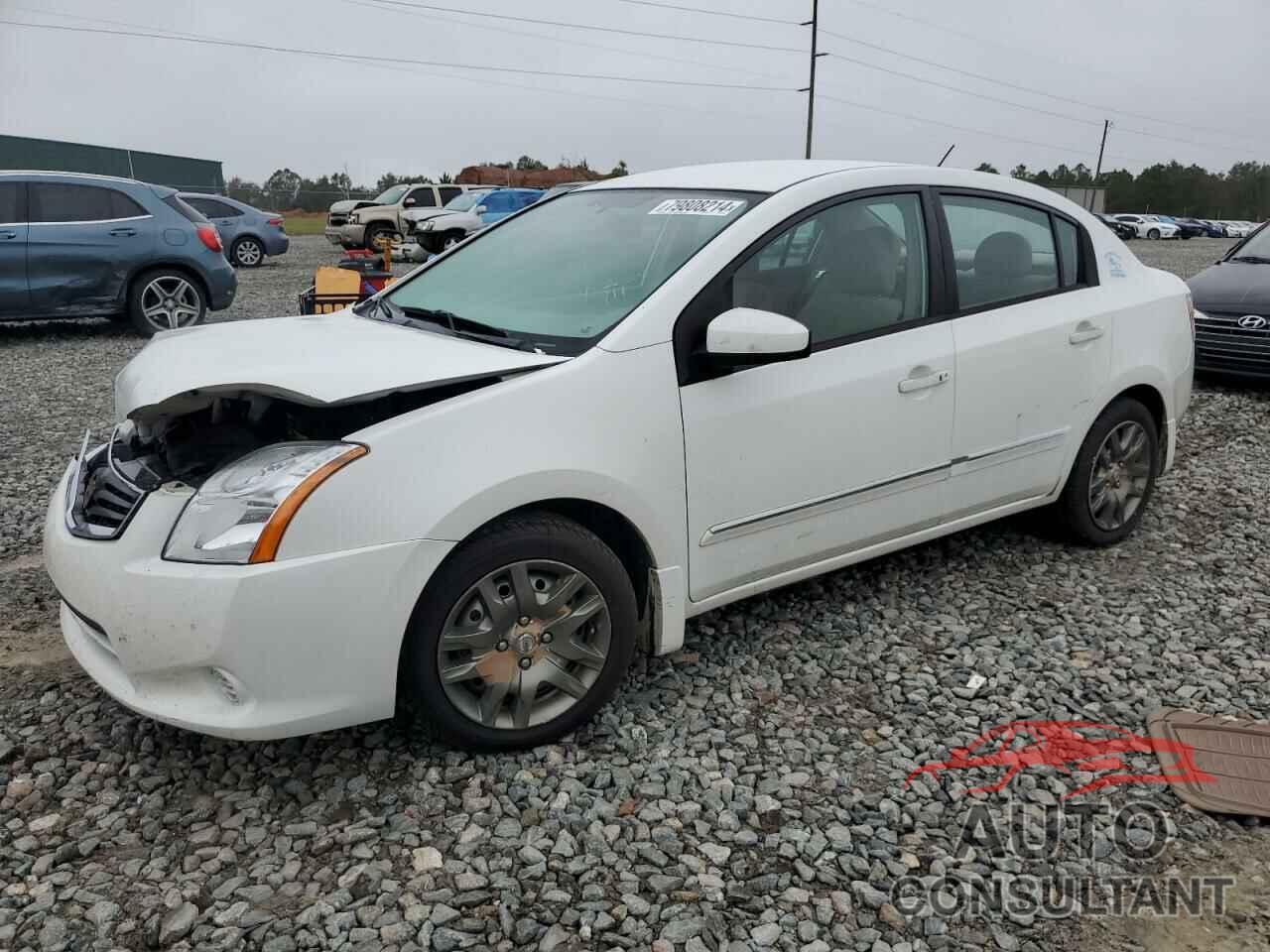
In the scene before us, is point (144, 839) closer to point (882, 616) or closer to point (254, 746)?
point (254, 746)

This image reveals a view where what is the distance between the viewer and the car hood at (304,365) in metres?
2.70

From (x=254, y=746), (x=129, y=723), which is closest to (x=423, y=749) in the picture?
(x=254, y=746)

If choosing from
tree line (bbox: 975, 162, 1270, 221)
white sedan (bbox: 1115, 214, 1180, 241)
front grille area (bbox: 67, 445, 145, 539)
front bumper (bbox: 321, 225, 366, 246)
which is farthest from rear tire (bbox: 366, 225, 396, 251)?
tree line (bbox: 975, 162, 1270, 221)

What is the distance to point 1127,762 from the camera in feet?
9.79

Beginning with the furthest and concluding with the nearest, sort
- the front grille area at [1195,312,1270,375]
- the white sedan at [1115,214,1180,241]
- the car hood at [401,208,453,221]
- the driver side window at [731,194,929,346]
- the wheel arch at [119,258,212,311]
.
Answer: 1. the white sedan at [1115,214,1180,241]
2. the car hood at [401,208,453,221]
3. the wheel arch at [119,258,212,311]
4. the front grille area at [1195,312,1270,375]
5. the driver side window at [731,194,929,346]

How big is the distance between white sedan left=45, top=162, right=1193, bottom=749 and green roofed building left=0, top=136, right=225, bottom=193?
29447 millimetres

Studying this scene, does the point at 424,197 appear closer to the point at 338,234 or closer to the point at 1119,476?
the point at 338,234

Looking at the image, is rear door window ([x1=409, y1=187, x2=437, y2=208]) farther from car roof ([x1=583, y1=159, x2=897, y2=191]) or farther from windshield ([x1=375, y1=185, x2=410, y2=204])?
car roof ([x1=583, y1=159, x2=897, y2=191])

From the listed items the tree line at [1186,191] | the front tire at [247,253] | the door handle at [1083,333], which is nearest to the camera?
the door handle at [1083,333]

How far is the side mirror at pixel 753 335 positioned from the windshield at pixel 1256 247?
25.3 feet

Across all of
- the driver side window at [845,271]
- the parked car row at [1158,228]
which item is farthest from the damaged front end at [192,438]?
the parked car row at [1158,228]

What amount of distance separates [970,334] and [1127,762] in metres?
1.59

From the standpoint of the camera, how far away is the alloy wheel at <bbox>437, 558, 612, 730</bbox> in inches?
109

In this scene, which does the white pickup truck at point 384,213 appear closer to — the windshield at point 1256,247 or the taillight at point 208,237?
the taillight at point 208,237
